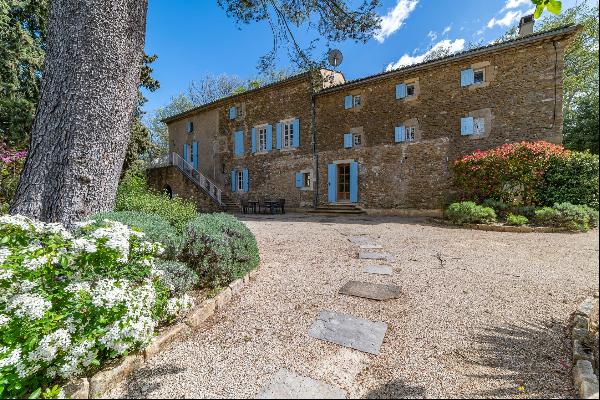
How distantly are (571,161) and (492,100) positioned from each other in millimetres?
4745

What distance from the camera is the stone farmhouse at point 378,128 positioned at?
9227mm

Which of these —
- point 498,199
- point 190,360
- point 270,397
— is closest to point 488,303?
point 270,397

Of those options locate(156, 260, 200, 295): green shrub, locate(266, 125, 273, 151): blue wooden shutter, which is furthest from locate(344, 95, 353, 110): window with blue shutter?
locate(156, 260, 200, 295): green shrub

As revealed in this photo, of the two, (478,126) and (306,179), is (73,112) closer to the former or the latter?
(306,179)

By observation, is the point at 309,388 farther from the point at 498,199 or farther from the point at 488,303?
the point at 498,199

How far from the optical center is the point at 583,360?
5.76 feet

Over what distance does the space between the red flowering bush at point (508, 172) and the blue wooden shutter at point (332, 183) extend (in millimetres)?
5468

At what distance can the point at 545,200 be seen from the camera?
667cm

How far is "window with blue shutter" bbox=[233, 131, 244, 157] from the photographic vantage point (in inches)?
644

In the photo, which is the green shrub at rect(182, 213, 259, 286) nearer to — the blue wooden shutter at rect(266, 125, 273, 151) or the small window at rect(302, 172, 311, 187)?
the small window at rect(302, 172, 311, 187)

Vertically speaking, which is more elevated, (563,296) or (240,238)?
(240,238)

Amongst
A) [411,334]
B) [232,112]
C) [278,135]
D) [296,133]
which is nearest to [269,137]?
[278,135]

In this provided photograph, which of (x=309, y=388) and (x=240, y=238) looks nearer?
(x=309, y=388)

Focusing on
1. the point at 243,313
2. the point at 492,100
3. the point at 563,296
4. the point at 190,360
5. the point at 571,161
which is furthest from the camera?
the point at 492,100
